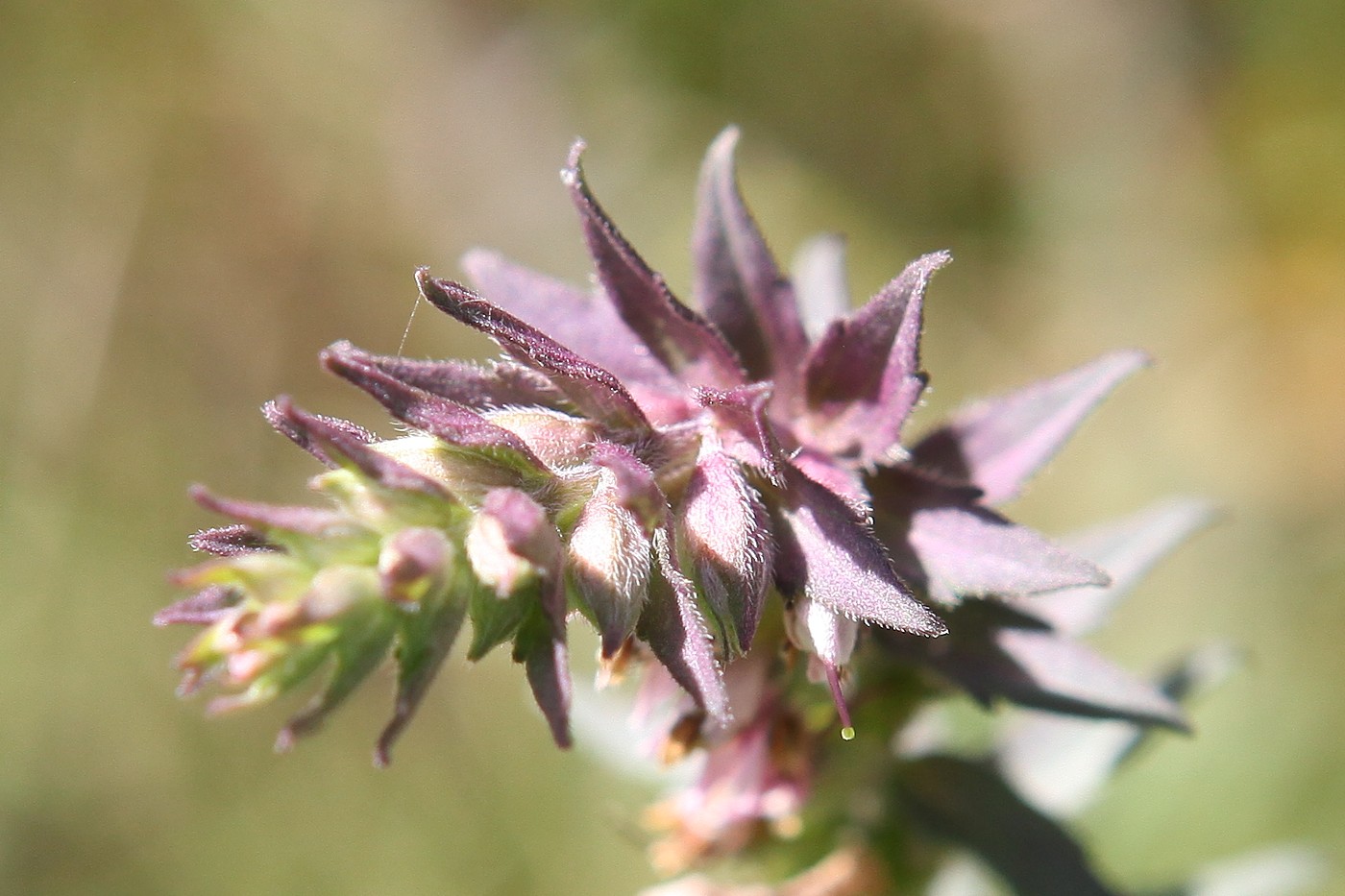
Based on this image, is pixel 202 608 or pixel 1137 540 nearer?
pixel 202 608

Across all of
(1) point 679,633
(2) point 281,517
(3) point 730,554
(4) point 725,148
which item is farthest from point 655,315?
(2) point 281,517

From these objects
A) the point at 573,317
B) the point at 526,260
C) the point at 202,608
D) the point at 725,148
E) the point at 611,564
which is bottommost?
the point at 202,608

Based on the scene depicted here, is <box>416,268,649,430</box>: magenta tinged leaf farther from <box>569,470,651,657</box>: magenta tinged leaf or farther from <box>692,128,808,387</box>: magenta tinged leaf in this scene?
<box>692,128,808,387</box>: magenta tinged leaf

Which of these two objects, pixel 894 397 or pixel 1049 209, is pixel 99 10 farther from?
pixel 894 397

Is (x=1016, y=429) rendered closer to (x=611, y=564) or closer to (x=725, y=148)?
(x=725, y=148)

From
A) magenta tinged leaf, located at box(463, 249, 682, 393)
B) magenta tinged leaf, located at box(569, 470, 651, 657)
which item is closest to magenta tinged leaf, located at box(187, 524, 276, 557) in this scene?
magenta tinged leaf, located at box(569, 470, 651, 657)

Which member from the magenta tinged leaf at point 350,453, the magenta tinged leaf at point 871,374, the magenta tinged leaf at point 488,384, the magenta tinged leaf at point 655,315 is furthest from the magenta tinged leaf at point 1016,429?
the magenta tinged leaf at point 350,453

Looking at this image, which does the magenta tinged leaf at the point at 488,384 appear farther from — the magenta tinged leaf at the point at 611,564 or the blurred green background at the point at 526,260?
the blurred green background at the point at 526,260
